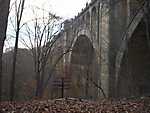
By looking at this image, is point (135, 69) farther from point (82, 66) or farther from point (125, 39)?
point (82, 66)

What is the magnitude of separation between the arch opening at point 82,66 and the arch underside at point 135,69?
448 inches

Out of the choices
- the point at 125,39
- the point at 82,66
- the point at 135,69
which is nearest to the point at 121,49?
the point at 125,39

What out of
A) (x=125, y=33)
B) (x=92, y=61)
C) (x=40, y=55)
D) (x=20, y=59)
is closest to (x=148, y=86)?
(x=125, y=33)

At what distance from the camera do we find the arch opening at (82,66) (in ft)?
120

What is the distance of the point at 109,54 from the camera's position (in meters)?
24.9

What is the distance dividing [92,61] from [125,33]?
46.1 feet

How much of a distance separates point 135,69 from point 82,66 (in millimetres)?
16785

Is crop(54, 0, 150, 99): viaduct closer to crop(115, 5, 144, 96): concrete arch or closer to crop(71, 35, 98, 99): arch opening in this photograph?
crop(115, 5, 144, 96): concrete arch

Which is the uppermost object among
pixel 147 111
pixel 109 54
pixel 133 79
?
pixel 109 54

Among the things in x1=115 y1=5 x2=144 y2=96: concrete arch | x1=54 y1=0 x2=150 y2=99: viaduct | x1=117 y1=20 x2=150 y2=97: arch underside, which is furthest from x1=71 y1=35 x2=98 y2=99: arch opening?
x1=117 y1=20 x2=150 y2=97: arch underside

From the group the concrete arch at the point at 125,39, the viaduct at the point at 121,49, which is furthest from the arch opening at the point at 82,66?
the concrete arch at the point at 125,39

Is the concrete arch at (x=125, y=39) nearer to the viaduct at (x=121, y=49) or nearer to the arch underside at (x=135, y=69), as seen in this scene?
the viaduct at (x=121, y=49)

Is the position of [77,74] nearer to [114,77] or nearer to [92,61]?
[92,61]

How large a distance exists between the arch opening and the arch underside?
1137 centimetres
